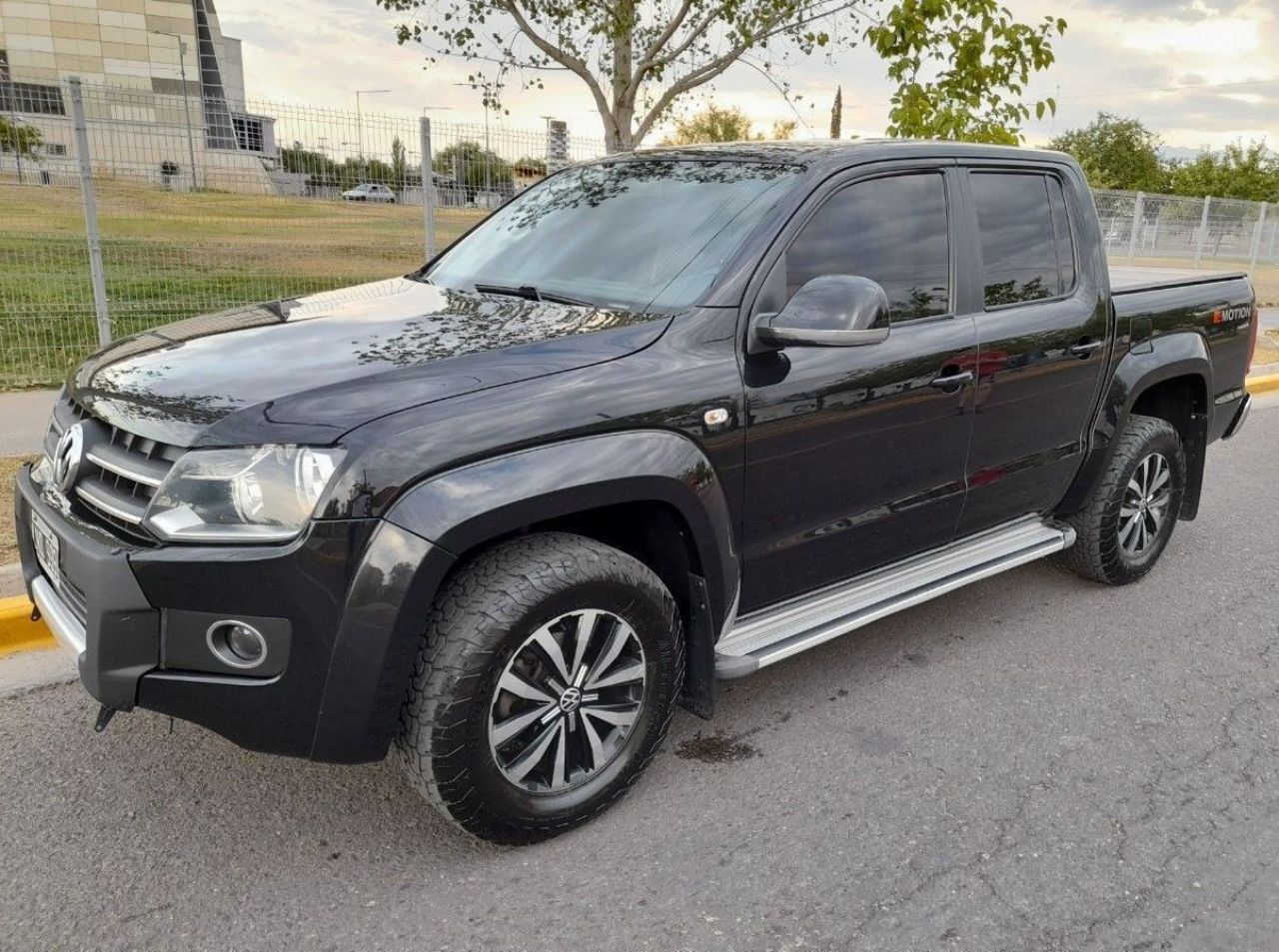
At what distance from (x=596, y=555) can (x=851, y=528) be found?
104 centimetres

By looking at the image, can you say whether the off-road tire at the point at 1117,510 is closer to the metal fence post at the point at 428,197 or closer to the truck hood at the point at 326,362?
the truck hood at the point at 326,362

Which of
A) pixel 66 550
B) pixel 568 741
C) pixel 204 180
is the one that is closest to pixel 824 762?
pixel 568 741

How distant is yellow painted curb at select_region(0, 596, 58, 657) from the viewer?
3701 millimetres

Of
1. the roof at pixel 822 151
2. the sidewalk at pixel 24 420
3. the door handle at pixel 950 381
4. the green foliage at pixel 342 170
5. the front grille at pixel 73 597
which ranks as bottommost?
the sidewalk at pixel 24 420

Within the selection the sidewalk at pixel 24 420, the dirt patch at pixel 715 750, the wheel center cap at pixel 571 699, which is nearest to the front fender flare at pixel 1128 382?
the dirt patch at pixel 715 750

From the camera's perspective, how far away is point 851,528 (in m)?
3.28

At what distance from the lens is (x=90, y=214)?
711 centimetres

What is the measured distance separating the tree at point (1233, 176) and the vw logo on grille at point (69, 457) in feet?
147

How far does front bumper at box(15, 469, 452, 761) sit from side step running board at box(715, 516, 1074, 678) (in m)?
1.03

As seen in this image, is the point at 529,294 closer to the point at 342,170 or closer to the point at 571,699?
the point at 571,699

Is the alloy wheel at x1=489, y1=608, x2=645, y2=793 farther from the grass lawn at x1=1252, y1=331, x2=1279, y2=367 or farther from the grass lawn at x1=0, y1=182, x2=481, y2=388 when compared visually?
the grass lawn at x1=1252, y1=331, x2=1279, y2=367

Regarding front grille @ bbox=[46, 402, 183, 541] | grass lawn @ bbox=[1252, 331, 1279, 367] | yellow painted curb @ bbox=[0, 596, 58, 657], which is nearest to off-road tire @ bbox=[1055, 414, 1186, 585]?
front grille @ bbox=[46, 402, 183, 541]

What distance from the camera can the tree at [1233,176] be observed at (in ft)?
129

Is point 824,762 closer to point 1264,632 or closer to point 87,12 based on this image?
point 1264,632
